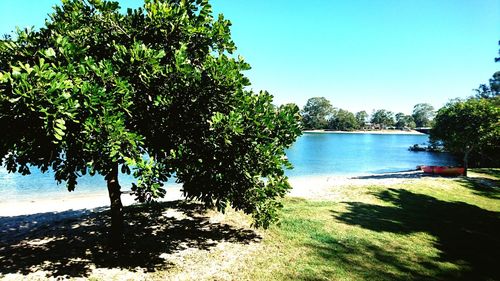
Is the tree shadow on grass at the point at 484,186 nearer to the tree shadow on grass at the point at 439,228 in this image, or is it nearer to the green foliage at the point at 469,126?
the green foliage at the point at 469,126

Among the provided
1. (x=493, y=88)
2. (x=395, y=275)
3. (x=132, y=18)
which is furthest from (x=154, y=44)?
(x=493, y=88)

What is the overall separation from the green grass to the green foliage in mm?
13561

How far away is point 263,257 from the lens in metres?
10.2

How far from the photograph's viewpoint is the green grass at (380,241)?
964 centimetres

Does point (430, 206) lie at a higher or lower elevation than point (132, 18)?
lower

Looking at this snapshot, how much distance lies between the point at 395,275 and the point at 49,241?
38.9ft

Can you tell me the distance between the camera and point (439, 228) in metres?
14.6

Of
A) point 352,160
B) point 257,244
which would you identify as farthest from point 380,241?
point 352,160

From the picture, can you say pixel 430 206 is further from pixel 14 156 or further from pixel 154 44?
pixel 14 156

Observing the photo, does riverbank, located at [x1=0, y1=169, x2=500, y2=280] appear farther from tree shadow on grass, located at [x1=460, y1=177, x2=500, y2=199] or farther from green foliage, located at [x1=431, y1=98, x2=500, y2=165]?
green foliage, located at [x1=431, y1=98, x2=500, y2=165]

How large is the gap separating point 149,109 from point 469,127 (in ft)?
113

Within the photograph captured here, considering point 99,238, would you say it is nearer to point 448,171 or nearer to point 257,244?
point 257,244

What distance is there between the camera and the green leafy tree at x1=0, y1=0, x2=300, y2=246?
627cm

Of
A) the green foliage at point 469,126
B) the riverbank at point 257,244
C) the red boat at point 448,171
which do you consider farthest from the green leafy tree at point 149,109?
the red boat at point 448,171
